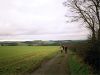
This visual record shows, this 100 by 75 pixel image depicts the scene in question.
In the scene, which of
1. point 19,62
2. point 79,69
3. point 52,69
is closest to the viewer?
point 79,69

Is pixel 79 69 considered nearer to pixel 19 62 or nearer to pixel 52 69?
pixel 52 69

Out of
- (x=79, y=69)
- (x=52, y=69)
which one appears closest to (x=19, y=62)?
(x=52, y=69)

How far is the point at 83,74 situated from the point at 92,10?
10137mm

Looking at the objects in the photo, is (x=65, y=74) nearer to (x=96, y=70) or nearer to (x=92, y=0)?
(x=96, y=70)

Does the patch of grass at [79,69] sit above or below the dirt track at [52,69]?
above

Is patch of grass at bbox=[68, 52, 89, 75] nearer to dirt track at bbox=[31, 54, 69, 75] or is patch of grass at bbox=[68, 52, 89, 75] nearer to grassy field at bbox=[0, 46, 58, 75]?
dirt track at bbox=[31, 54, 69, 75]

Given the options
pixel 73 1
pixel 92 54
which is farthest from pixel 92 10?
pixel 92 54

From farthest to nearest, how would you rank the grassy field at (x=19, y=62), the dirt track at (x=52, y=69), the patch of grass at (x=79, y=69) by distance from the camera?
the grassy field at (x=19, y=62)
the dirt track at (x=52, y=69)
the patch of grass at (x=79, y=69)

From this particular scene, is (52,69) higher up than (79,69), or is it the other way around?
(79,69)

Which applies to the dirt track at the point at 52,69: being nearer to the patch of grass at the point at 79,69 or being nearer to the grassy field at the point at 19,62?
the patch of grass at the point at 79,69

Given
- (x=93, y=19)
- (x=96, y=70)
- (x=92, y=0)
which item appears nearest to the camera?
(x=96, y=70)

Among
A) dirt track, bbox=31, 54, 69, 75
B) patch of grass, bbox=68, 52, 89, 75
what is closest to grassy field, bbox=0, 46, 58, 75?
dirt track, bbox=31, 54, 69, 75

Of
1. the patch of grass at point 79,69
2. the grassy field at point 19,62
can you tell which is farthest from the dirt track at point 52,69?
the grassy field at point 19,62

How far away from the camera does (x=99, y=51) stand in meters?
18.9
